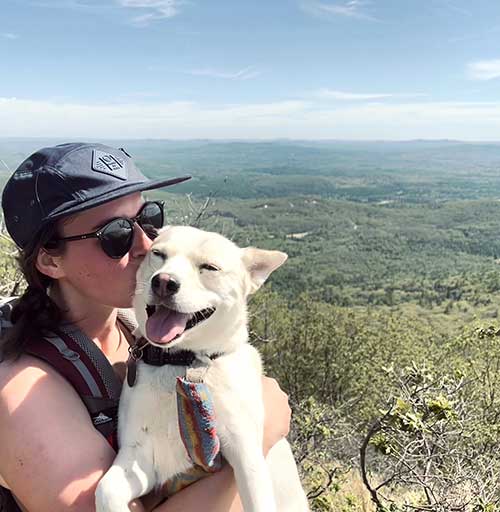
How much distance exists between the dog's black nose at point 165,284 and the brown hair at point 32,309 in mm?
489

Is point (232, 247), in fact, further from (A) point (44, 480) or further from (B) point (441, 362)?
(B) point (441, 362)

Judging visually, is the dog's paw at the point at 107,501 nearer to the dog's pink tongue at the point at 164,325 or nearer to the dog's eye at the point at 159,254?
the dog's pink tongue at the point at 164,325

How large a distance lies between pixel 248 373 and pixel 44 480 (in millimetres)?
972

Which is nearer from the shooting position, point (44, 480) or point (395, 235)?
point (44, 480)

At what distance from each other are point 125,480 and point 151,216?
1273mm

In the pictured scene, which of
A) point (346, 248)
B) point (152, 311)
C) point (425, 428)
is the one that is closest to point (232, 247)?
point (152, 311)

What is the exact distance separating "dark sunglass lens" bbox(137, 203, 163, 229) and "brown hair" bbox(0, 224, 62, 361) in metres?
0.45

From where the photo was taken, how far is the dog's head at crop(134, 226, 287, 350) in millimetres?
2176

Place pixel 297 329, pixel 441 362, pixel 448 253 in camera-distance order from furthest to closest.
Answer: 1. pixel 448 253
2. pixel 297 329
3. pixel 441 362

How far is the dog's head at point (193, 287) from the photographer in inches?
85.7

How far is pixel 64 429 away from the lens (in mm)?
1897

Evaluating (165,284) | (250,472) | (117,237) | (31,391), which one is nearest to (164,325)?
(165,284)

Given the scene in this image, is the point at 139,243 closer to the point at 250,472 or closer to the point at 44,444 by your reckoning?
the point at 44,444

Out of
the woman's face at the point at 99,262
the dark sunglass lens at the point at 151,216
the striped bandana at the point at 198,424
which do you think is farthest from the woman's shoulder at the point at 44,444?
the dark sunglass lens at the point at 151,216
